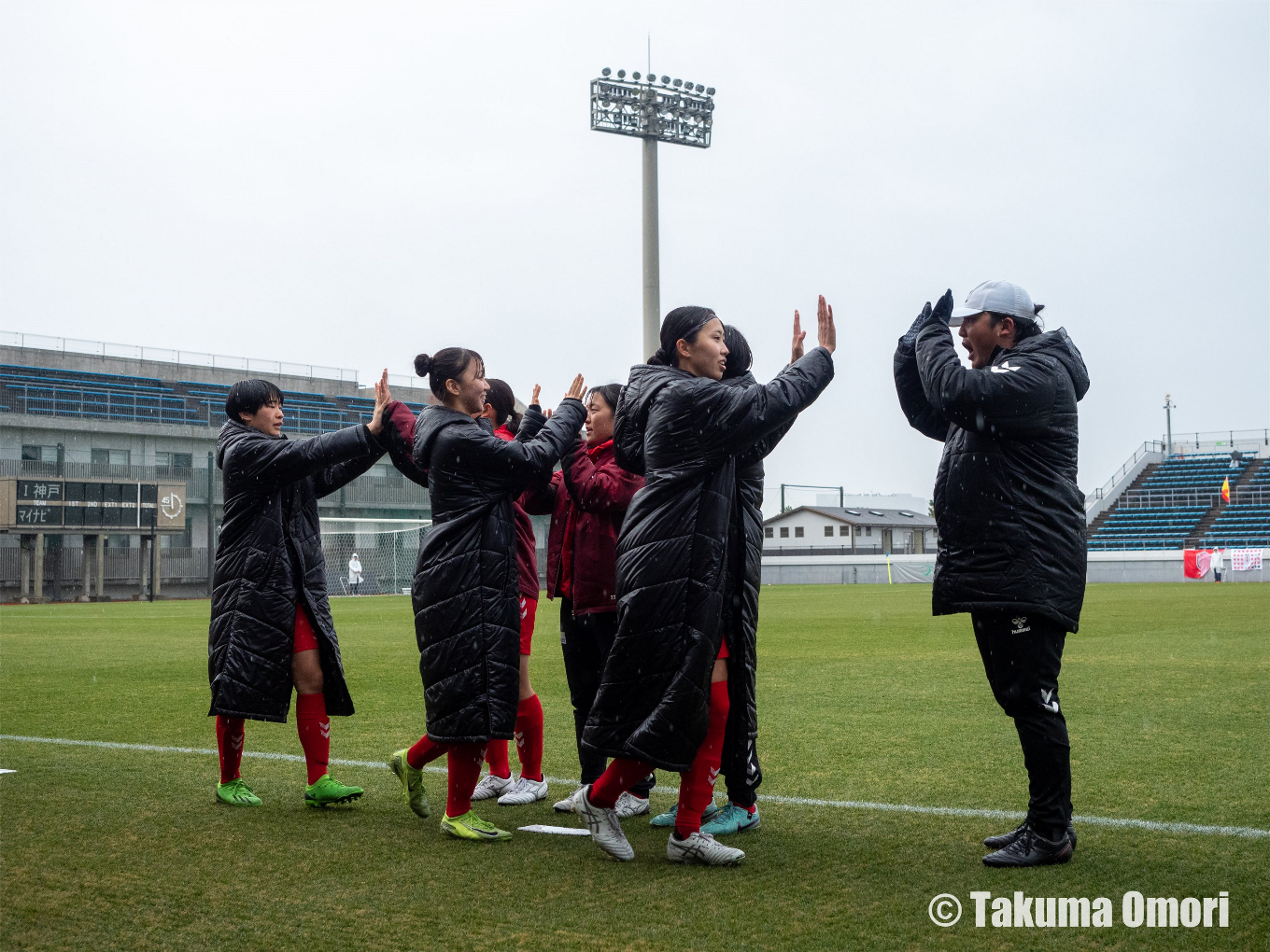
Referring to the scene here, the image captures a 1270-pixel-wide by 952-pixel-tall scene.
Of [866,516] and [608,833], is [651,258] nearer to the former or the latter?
[608,833]

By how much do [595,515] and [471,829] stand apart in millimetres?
1307

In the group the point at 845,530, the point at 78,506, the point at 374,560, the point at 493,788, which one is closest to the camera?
the point at 493,788

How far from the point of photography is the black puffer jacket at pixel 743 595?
401 centimetres

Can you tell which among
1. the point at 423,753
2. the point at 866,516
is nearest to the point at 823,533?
the point at 866,516

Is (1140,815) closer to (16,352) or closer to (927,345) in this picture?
(927,345)

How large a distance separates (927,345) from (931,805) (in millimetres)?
1829

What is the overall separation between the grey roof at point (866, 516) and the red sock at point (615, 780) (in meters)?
73.8

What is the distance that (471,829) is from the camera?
412cm

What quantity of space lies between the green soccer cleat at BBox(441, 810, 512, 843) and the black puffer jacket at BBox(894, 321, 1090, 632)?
1.69 m

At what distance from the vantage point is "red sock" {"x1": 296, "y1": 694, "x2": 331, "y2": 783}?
4730 millimetres

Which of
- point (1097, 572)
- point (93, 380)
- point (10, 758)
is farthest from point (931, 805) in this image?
point (93, 380)

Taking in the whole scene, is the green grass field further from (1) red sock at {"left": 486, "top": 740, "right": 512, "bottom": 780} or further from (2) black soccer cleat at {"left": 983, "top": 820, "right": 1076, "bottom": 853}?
(1) red sock at {"left": 486, "top": 740, "right": 512, "bottom": 780}

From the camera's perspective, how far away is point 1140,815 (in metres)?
4.27

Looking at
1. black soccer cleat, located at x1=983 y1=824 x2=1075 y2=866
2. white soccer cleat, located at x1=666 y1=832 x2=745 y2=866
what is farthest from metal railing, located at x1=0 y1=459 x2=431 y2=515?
black soccer cleat, located at x1=983 y1=824 x2=1075 y2=866
